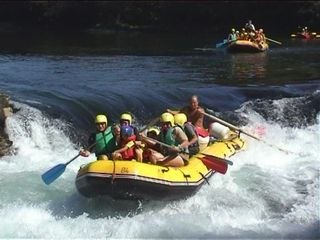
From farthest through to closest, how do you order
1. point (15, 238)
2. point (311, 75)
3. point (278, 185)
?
1. point (311, 75)
2. point (278, 185)
3. point (15, 238)

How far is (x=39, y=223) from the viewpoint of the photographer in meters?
8.44

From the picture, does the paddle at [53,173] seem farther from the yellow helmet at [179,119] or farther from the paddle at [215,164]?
the paddle at [215,164]

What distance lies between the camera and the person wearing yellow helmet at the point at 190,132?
10109 mm

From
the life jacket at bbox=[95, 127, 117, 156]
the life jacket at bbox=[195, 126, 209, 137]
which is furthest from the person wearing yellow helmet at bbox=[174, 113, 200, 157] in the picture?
the life jacket at bbox=[95, 127, 117, 156]

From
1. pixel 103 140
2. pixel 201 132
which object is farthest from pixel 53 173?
pixel 201 132

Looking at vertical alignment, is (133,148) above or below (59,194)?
above

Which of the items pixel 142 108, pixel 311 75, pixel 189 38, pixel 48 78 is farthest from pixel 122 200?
pixel 189 38

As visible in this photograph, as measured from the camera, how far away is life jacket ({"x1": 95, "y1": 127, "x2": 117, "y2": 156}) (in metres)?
9.24

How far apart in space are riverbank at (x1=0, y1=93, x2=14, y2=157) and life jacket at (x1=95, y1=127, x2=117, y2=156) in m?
2.78

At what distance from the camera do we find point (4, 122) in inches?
460

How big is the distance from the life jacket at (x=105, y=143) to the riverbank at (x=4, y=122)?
278cm

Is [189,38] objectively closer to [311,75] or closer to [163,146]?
[311,75]

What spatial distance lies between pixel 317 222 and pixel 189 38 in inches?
1048

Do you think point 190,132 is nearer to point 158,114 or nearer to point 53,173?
point 53,173
